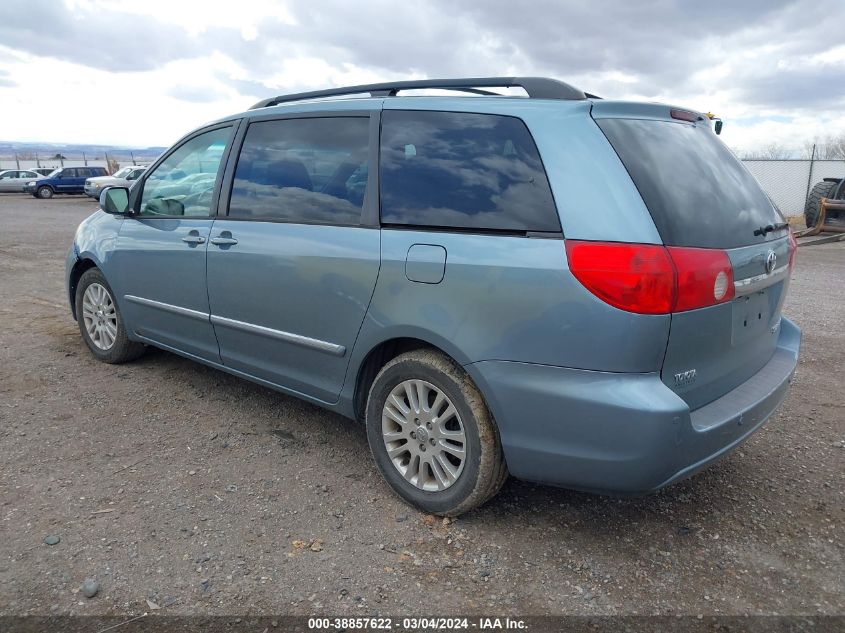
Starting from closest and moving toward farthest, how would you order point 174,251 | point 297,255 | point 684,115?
1. point 684,115
2. point 297,255
3. point 174,251

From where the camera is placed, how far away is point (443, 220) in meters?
2.88

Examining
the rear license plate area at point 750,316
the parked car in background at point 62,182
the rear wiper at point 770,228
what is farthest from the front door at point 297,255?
the parked car in background at point 62,182

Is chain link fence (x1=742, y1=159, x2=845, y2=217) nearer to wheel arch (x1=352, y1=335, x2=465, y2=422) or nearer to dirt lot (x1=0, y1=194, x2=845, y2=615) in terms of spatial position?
dirt lot (x1=0, y1=194, x2=845, y2=615)

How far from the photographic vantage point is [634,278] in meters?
2.38

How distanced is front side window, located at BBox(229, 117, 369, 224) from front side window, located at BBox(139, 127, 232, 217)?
10.8 inches

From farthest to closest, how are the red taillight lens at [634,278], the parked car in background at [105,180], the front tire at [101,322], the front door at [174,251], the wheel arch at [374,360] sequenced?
the parked car in background at [105,180] → the front tire at [101,322] → the front door at [174,251] → the wheel arch at [374,360] → the red taillight lens at [634,278]

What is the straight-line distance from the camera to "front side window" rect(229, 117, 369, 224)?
10.8 feet

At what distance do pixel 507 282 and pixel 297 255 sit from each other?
4.03ft

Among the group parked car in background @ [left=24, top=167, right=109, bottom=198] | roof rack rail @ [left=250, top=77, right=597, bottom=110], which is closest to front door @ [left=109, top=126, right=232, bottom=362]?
roof rack rail @ [left=250, top=77, right=597, bottom=110]

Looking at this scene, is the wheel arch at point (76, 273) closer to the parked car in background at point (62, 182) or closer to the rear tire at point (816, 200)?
the rear tire at point (816, 200)

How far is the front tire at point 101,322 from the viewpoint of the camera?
488 centimetres

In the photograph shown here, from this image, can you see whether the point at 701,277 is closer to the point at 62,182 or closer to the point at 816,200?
the point at 816,200

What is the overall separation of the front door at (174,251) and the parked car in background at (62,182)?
29.3 meters

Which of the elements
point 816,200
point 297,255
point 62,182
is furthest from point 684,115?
point 62,182
